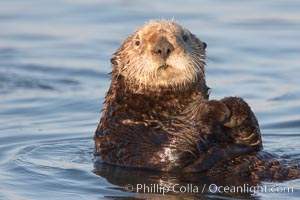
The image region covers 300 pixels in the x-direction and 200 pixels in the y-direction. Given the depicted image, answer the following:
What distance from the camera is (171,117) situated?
25.5ft

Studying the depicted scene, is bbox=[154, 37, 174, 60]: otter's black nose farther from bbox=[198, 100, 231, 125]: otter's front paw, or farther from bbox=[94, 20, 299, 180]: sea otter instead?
bbox=[198, 100, 231, 125]: otter's front paw

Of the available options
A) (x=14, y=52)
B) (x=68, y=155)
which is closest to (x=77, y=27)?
(x=14, y=52)

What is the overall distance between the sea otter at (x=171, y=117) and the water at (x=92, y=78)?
0.14 m

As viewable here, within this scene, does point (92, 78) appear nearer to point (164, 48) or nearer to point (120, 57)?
point (120, 57)

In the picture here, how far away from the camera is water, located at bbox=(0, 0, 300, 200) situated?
24.8 ft

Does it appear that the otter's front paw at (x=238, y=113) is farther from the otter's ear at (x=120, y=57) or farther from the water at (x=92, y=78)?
the otter's ear at (x=120, y=57)

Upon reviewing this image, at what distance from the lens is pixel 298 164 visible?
7.58 meters

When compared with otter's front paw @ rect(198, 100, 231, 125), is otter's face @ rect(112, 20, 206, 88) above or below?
above

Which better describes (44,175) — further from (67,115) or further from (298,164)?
(67,115)

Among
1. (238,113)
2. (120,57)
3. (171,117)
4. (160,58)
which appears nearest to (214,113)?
(238,113)

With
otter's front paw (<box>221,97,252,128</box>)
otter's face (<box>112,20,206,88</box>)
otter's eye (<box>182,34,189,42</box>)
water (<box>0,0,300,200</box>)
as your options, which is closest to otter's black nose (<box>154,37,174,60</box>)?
otter's face (<box>112,20,206,88</box>)

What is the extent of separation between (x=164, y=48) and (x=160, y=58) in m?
0.08

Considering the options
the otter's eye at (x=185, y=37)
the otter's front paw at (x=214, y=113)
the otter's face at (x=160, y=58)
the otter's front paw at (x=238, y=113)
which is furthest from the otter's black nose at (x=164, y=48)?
the otter's front paw at (x=238, y=113)

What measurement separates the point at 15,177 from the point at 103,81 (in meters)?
3.94
